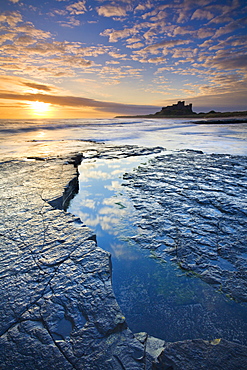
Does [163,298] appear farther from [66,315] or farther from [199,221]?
[199,221]

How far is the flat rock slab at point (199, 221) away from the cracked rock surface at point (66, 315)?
2.51 ft

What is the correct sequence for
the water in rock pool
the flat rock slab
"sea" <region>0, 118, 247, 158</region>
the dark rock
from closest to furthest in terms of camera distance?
the dark rock < the water in rock pool < the flat rock slab < "sea" <region>0, 118, 247, 158</region>

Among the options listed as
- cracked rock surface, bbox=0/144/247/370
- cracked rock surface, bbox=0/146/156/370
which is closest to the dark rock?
cracked rock surface, bbox=0/144/247/370

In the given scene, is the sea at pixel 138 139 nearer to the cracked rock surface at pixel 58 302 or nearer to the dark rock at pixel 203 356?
the cracked rock surface at pixel 58 302

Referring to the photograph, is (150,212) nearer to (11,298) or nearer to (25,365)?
(11,298)

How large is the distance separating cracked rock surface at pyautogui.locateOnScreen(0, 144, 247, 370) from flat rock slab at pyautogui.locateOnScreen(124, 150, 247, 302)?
2.51 ft

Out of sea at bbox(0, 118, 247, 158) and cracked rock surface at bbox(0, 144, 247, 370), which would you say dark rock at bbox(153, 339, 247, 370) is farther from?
sea at bbox(0, 118, 247, 158)

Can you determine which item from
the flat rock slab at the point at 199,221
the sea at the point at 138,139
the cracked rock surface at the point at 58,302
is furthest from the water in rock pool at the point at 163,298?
the sea at the point at 138,139

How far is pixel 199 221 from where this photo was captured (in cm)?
282

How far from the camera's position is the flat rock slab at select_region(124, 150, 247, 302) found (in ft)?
6.46

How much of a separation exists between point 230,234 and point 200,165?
12.7ft

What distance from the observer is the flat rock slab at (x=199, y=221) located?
1970mm

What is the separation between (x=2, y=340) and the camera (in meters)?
1.14

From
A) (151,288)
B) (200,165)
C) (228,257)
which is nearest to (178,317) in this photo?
(151,288)
